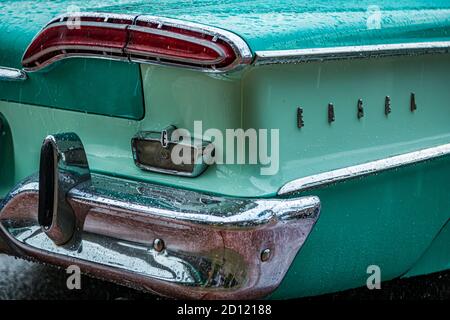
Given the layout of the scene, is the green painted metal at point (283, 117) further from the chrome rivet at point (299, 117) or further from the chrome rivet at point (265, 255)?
the chrome rivet at point (265, 255)

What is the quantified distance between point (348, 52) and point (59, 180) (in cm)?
79

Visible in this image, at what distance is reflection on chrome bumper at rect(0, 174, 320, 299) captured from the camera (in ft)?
7.34

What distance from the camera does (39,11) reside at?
2781 millimetres

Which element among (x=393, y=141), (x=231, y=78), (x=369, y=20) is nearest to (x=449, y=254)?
(x=393, y=141)

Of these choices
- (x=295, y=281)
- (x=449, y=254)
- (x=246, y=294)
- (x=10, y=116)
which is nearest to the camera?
(x=246, y=294)

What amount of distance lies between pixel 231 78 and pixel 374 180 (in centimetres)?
53

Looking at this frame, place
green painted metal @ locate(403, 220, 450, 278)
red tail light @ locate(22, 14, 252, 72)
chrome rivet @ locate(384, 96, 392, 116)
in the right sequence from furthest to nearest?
1. green painted metal @ locate(403, 220, 450, 278)
2. chrome rivet @ locate(384, 96, 392, 116)
3. red tail light @ locate(22, 14, 252, 72)

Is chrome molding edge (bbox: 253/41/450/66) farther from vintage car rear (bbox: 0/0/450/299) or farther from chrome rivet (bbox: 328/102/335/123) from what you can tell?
chrome rivet (bbox: 328/102/335/123)

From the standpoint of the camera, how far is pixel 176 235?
229 cm

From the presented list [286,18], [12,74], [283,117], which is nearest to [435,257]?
[283,117]

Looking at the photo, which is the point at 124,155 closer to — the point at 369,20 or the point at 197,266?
the point at 197,266

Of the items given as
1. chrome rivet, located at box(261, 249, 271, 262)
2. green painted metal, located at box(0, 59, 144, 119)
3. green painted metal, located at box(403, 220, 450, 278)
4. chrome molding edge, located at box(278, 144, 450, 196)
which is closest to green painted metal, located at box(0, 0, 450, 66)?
green painted metal, located at box(0, 59, 144, 119)

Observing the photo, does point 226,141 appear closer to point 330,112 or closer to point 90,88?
point 330,112

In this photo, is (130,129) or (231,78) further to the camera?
(130,129)
